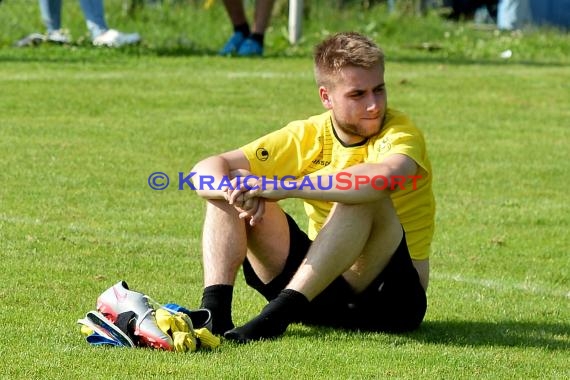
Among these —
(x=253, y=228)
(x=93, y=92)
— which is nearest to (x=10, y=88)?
(x=93, y=92)

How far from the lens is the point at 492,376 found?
215 inches

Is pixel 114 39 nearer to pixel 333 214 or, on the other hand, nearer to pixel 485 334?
pixel 485 334

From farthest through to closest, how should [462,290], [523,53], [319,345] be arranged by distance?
[523,53]
[462,290]
[319,345]

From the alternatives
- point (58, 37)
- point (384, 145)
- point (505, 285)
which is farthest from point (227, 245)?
point (58, 37)

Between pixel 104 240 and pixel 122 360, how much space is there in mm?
2882

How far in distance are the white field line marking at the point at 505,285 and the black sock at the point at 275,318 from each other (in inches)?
73.9

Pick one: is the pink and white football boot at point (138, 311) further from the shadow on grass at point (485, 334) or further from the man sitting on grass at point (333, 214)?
the shadow on grass at point (485, 334)

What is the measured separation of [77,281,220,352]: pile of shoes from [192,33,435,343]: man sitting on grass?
19 centimetres

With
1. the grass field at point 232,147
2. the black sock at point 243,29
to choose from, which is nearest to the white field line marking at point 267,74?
the grass field at point 232,147

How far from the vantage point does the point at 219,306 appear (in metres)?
6.01

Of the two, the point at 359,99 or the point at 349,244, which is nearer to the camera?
the point at 349,244

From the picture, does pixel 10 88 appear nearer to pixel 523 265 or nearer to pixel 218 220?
pixel 523 265

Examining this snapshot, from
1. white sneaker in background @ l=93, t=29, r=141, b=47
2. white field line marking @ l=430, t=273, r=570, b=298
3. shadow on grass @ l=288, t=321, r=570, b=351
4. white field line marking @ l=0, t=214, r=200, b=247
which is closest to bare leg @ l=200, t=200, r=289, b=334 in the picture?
shadow on grass @ l=288, t=321, r=570, b=351

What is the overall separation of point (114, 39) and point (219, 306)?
997cm
